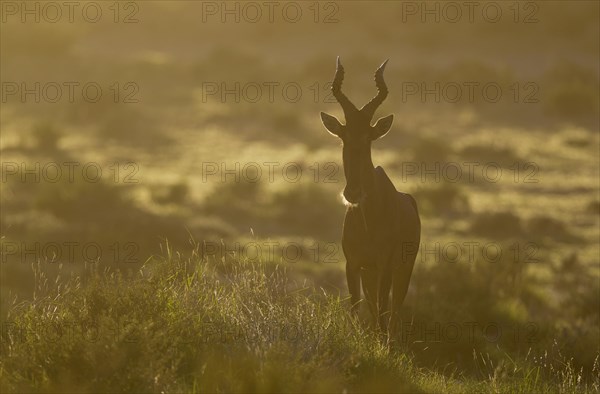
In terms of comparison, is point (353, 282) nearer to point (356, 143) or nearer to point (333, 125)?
point (356, 143)

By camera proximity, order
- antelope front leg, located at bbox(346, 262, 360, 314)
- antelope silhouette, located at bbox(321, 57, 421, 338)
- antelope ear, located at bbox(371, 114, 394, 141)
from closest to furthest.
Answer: antelope silhouette, located at bbox(321, 57, 421, 338), antelope ear, located at bbox(371, 114, 394, 141), antelope front leg, located at bbox(346, 262, 360, 314)

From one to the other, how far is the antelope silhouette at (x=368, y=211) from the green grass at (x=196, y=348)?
4.51ft

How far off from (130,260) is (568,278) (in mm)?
9019

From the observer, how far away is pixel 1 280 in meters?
18.4

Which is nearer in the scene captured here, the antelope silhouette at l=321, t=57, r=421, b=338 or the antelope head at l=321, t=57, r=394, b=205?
the antelope head at l=321, t=57, r=394, b=205

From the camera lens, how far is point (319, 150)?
40.4m

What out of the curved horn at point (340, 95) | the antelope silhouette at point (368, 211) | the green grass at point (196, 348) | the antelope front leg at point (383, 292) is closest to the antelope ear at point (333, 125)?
the antelope silhouette at point (368, 211)

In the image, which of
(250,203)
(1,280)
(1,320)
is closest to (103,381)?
(1,320)

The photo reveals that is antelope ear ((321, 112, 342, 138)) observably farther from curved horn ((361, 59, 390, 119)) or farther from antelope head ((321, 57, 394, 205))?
curved horn ((361, 59, 390, 119))

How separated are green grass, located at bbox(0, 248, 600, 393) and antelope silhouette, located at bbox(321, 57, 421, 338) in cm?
137

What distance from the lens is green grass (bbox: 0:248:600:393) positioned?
923 centimetres

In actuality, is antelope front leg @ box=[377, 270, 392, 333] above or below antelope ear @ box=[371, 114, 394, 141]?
below

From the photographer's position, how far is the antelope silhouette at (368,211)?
12.2 meters

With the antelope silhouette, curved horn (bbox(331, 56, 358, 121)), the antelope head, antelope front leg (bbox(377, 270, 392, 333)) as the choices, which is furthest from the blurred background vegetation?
curved horn (bbox(331, 56, 358, 121))
